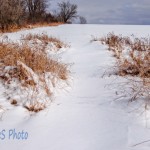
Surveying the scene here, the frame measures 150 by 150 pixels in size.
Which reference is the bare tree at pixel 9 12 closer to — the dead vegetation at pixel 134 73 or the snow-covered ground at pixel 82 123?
the dead vegetation at pixel 134 73

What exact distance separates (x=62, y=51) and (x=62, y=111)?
16.3 feet

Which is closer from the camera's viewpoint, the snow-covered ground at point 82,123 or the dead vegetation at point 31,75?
the snow-covered ground at point 82,123

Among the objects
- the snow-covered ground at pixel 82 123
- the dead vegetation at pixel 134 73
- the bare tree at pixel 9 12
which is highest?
the bare tree at pixel 9 12

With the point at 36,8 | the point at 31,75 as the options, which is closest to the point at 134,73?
the point at 31,75

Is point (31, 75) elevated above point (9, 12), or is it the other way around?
point (9, 12)

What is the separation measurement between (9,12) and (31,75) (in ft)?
46.3

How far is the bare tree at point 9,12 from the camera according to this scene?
675 inches

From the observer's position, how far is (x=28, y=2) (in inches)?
1399

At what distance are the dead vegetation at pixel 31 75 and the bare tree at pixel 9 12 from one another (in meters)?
12.6

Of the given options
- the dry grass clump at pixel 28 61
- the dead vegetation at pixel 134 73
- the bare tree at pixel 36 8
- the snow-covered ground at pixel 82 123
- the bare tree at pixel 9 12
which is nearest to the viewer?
the snow-covered ground at pixel 82 123

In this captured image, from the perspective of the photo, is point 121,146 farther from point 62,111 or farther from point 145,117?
point 62,111

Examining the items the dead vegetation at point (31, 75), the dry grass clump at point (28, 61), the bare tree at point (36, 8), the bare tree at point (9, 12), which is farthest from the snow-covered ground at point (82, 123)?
the bare tree at point (36, 8)

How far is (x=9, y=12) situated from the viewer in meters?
17.5

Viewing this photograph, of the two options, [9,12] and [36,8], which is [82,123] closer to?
[9,12]
